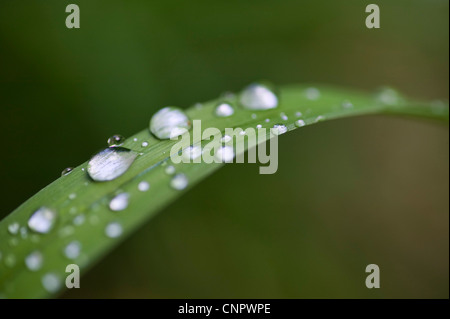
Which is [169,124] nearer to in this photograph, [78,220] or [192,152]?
[192,152]

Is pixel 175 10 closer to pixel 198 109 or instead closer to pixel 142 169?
pixel 198 109

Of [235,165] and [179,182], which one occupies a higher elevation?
[235,165]

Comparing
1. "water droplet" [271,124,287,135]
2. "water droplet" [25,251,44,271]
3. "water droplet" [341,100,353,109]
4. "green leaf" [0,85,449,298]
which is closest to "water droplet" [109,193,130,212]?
"green leaf" [0,85,449,298]

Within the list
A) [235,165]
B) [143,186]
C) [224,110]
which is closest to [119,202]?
[143,186]

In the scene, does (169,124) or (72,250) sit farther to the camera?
(169,124)

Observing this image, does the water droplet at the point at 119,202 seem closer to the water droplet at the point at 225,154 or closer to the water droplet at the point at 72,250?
the water droplet at the point at 72,250

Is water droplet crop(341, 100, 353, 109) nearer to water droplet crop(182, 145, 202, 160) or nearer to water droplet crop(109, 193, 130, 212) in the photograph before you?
water droplet crop(182, 145, 202, 160)
